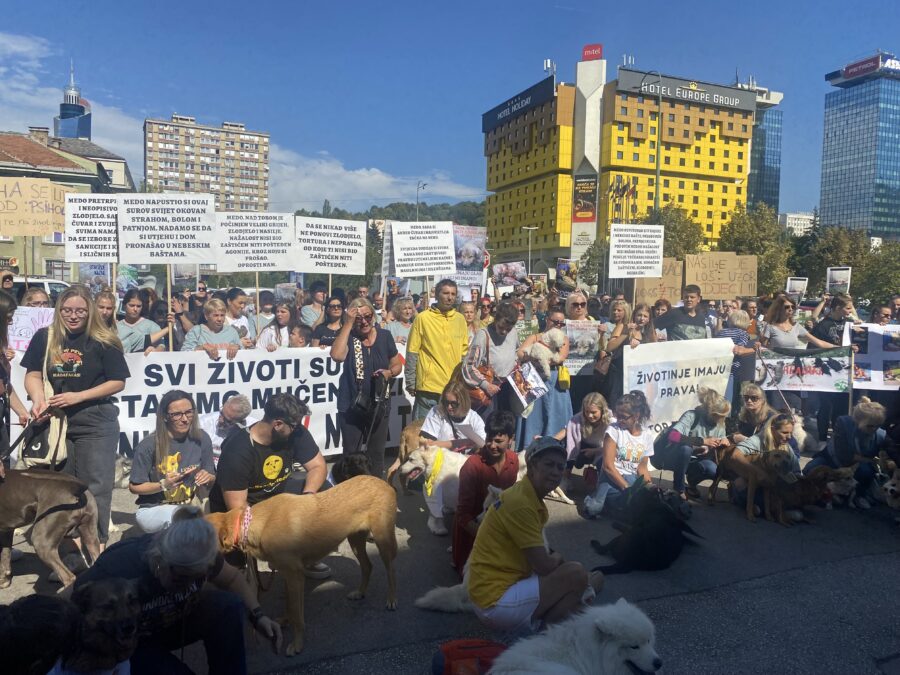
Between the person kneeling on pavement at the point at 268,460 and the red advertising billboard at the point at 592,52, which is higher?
the red advertising billboard at the point at 592,52

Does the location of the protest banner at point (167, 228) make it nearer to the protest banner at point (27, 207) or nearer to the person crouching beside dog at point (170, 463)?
the protest banner at point (27, 207)

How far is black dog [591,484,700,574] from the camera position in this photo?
4.54 metres

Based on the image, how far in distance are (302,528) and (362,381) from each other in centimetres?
221

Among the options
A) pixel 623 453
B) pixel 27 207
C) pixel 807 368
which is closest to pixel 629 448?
pixel 623 453

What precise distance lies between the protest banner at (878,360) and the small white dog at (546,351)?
3.83m

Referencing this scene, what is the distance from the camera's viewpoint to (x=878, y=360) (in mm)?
7645

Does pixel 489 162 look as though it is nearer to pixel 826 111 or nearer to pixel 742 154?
pixel 742 154

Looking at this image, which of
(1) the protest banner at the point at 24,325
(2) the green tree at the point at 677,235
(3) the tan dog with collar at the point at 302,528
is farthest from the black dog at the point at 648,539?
(2) the green tree at the point at 677,235

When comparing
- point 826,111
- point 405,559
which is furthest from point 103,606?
point 826,111

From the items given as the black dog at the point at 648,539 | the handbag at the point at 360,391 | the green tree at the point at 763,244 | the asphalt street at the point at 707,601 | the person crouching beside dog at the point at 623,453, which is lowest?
the asphalt street at the point at 707,601

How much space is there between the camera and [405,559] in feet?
15.3

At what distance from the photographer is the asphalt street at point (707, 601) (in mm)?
3439

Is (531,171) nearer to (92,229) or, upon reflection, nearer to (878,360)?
(878,360)

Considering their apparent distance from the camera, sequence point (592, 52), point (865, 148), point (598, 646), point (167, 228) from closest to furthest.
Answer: point (598, 646) < point (167, 228) < point (592, 52) < point (865, 148)
